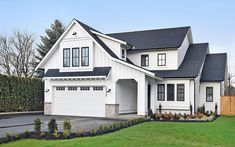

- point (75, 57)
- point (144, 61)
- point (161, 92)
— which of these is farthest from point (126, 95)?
point (75, 57)

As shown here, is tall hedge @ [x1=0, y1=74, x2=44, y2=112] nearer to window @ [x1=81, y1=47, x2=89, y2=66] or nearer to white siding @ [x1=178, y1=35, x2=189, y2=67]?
window @ [x1=81, y1=47, x2=89, y2=66]

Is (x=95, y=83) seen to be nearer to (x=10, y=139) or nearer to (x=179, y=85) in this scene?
(x=179, y=85)

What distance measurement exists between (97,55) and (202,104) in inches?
404

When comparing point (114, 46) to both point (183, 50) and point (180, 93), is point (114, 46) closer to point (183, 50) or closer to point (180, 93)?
point (180, 93)

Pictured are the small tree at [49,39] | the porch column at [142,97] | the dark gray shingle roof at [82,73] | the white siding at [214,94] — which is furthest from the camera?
the small tree at [49,39]

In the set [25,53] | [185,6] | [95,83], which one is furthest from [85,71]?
[25,53]

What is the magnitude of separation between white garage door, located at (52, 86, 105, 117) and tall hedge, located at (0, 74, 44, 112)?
8.95 ft

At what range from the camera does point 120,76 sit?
21.2m

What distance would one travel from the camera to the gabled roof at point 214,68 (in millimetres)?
24366

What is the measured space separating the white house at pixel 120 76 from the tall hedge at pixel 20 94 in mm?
2044

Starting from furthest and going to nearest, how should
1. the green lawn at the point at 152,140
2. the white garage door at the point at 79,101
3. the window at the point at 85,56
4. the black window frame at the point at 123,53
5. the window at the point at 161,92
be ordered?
the black window frame at the point at 123,53, the window at the point at 161,92, the window at the point at 85,56, the white garage door at the point at 79,101, the green lawn at the point at 152,140

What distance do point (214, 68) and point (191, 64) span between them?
2641 mm

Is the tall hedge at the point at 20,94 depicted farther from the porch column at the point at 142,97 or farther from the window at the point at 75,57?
the porch column at the point at 142,97

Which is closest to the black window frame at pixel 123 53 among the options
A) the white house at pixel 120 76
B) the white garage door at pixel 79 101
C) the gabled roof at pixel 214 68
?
the white house at pixel 120 76
